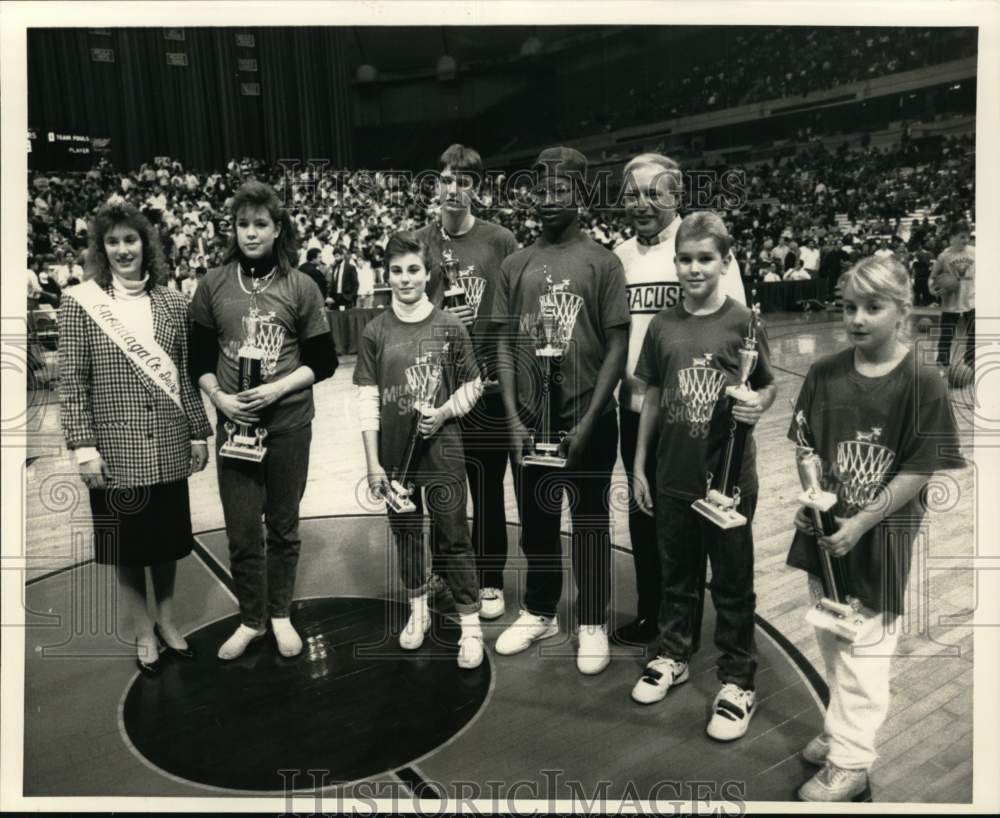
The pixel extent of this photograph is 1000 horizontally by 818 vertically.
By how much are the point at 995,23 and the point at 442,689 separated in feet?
8.65

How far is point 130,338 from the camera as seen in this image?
231 centimetres

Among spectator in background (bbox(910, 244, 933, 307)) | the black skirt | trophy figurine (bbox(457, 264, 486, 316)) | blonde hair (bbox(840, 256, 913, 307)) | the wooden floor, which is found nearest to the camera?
blonde hair (bbox(840, 256, 913, 307))

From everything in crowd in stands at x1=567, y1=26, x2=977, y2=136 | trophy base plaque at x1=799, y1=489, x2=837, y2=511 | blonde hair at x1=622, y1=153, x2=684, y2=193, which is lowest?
trophy base plaque at x1=799, y1=489, x2=837, y2=511

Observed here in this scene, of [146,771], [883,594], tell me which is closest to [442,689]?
[146,771]

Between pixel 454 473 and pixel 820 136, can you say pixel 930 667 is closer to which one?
pixel 454 473

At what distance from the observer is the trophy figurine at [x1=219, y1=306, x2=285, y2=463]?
235cm

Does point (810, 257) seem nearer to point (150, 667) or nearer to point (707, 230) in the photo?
point (707, 230)

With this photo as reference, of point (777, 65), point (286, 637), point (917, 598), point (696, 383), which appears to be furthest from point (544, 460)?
point (777, 65)

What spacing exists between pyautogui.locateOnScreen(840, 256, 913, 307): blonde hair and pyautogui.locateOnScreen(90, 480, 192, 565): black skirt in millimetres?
2052

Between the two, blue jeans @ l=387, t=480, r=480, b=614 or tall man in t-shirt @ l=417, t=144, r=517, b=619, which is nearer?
blue jeans @ l=387, t=480, r=480, b=614

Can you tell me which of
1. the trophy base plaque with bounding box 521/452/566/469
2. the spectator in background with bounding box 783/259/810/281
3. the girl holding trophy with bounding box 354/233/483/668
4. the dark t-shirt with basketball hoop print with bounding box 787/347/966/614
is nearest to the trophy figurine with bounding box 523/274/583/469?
the trophy base plaque with bounding box 521/452/566/469

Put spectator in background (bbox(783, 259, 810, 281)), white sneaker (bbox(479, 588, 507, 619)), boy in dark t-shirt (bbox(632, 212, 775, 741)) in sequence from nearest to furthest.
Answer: boy in dark t-shirt (bbox(632, 212, 775, 741))
white sneaker (bbox(479, 588, 507, 619))
spectator in background (bbox(783, 259, 810, 281))

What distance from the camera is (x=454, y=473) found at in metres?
2.44

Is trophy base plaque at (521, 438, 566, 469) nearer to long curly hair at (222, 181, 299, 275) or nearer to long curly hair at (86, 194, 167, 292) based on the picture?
long curly hair at (222, 181, 299, 275)
